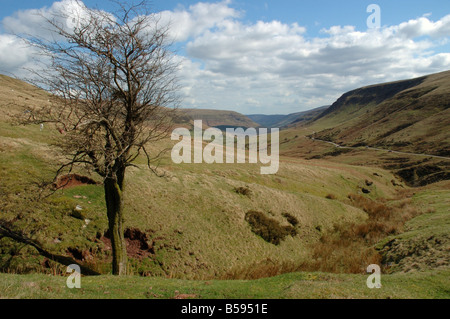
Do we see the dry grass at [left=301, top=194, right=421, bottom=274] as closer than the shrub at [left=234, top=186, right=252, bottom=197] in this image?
Yes

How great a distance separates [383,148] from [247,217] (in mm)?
111618

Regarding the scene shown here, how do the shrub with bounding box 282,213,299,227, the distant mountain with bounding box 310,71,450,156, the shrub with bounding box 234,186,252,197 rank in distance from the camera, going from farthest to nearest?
the distant mountain with bounding box 310,71,450,156, the shrub with bounding box 234,186,252,197, the shrub with bounding box 282,213,299,227

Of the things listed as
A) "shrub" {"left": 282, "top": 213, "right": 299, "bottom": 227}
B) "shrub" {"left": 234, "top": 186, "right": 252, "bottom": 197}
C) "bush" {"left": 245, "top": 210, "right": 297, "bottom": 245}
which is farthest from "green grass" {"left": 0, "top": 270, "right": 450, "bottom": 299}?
"shrub" {"left": 234, "top": 186, "right": 252, "bottom": 197}

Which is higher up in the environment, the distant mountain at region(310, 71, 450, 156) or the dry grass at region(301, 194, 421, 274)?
the distant mountain at region(310, 71, 450, 156)

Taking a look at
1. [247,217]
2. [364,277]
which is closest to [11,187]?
[247,217]

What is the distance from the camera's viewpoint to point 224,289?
12.3 m

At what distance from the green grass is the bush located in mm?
12063

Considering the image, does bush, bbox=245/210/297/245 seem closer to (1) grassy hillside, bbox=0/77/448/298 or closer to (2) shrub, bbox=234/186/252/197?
(1) grassy hillside, bbox=0/77/448/298

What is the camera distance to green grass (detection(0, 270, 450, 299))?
990cm

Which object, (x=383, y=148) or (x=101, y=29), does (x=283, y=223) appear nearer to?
(x=101, y=29)

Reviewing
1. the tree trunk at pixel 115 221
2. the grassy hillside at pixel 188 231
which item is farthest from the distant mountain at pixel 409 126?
the tree trunk at pixel 115 221

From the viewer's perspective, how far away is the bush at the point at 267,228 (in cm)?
2634

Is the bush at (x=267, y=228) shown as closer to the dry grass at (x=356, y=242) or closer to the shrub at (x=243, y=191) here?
the dry grass at (x=356, y=242)

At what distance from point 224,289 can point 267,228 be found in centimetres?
1558
